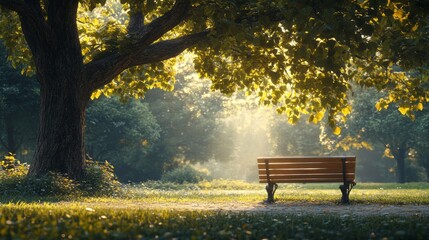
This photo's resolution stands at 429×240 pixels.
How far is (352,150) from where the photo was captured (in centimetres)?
7512

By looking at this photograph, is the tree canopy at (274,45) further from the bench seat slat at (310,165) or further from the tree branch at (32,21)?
the bench seat slat at (310,165)

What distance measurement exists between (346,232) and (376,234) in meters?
0.39

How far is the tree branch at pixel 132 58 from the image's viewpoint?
1675 centimetres

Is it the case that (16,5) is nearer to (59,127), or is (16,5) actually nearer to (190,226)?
(59,127)

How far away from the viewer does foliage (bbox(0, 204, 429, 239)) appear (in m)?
7.20

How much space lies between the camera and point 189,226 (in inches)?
325

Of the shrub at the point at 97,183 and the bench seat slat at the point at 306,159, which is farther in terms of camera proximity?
the shrub at the point at 97,183

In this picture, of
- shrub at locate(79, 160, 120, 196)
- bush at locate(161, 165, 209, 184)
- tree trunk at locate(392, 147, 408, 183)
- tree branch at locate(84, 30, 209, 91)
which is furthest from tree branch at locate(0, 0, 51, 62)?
tree trunk at locate(392, 147, 408, 183)

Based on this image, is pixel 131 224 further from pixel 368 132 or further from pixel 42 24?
pixel 368 132

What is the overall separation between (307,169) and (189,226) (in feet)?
25.0

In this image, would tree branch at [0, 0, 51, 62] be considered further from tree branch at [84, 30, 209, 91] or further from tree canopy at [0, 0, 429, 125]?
tree branch at [84, 30, 209, 91]

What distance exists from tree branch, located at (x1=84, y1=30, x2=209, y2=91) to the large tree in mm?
29

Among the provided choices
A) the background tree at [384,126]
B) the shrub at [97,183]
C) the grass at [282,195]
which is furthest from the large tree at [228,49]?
the background tree at [384,126]

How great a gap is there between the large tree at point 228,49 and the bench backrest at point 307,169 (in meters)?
1.45
